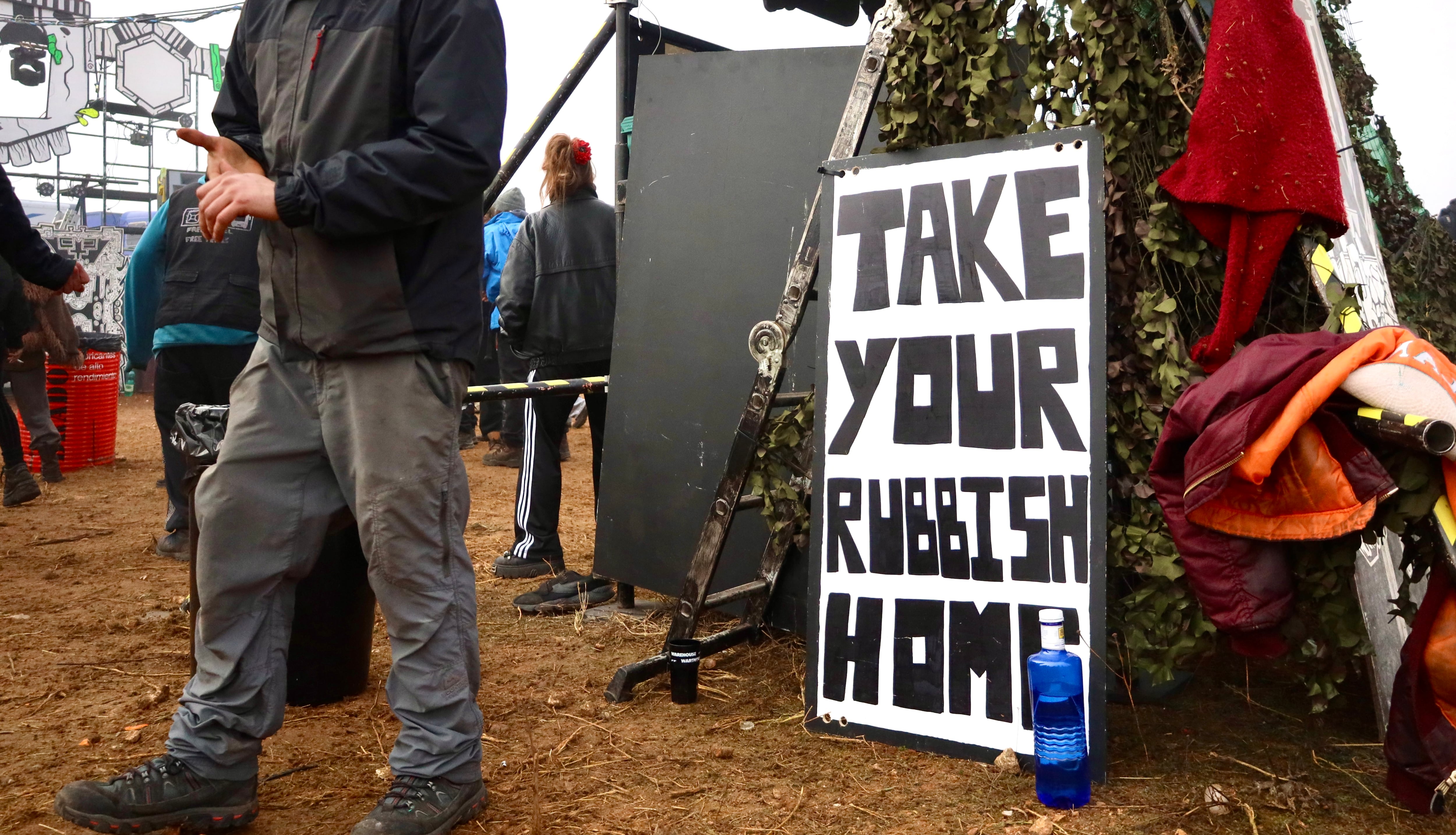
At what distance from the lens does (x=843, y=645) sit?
2998 millimetres

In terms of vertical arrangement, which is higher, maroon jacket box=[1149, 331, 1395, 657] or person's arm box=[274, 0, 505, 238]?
person's arm box=[274, 0, 505, 238]

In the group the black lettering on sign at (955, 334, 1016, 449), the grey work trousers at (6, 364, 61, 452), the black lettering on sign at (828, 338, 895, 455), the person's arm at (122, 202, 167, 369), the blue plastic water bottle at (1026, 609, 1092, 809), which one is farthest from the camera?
the grey work trousers at (6, 364, 61, 452)

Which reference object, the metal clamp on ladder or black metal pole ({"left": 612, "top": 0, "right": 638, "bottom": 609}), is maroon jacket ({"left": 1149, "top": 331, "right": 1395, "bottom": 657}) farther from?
black metal pole ({"left": 612, "top": 0, "right": 638, "bottom": 609})

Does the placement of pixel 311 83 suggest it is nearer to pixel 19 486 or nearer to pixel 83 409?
pixel 19 486

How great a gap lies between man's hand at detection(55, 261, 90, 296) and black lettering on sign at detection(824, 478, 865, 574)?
348 cm

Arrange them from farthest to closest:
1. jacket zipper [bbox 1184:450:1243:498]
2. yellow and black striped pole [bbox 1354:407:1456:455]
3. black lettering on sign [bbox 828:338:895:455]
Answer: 1. black lettering on sign [bbox 828:338:895:455]
2. jacket zipper [bbox 1184:450:1243:498]
3. yellow and black striped pole [bbox 1354:407:1456:455]

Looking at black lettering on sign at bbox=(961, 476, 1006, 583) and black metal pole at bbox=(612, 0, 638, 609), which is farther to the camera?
black metal pole at bbox=(612, 0, 638, 609)

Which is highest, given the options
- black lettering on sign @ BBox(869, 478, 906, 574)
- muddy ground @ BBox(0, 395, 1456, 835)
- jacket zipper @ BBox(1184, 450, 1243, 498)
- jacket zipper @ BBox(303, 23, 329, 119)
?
jacket zipper @ BBox(303, 23, 329, 119)

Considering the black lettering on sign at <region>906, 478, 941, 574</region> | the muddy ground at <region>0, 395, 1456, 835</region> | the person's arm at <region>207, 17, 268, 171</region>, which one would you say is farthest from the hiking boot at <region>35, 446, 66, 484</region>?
the black lettering on sign at <region>906, 478, 941, 574</region>

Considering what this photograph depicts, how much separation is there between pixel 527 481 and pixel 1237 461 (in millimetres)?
3644

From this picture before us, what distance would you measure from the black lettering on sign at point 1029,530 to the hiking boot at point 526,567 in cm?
298

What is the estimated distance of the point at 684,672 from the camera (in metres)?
3.37

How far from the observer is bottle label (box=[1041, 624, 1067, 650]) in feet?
8.40

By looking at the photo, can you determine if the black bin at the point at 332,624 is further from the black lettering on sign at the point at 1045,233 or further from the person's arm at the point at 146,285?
the person's arm at the point at 146,285
